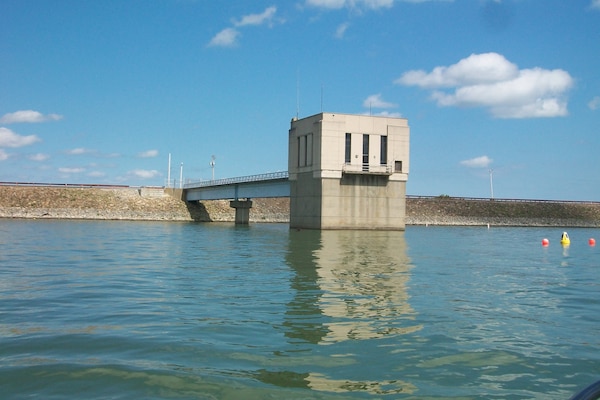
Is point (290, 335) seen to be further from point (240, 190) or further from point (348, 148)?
point (240, 190)

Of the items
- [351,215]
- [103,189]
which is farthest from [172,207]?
[351,215]

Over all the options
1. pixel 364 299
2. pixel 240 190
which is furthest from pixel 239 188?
pixel 364 299

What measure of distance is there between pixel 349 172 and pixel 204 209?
51.8 m

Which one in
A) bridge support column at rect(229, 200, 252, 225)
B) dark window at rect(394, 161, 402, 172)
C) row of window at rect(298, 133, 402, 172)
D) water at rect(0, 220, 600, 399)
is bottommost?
water at rect(0, 220, 600, 399)

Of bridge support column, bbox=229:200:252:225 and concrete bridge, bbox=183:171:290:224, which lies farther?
bridge support column, bbox=229:200:252:225

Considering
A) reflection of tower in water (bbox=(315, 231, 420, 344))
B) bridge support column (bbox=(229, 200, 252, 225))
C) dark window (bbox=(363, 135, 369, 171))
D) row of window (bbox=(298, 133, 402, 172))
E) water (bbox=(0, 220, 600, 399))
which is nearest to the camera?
water (bbox=(0, 220, 600, 399))

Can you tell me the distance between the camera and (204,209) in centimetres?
11756

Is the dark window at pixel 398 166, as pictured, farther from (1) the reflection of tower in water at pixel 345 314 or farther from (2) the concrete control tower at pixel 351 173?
(1) the reflection of tower in water at pixel 345 314

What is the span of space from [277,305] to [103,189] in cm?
10684

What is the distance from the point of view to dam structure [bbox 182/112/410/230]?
7269 centimetres

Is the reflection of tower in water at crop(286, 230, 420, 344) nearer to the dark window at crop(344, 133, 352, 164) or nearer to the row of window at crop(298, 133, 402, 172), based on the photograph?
the dark window at crop(344, 133, 352, 164)

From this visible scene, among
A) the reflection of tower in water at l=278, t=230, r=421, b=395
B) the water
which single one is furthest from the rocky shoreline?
the reflection of tower in water at l=278, t=230, r=421, b=395

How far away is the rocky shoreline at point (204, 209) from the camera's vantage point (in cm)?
10331

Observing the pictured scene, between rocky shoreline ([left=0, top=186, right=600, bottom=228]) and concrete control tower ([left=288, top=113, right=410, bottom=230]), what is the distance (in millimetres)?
41181
